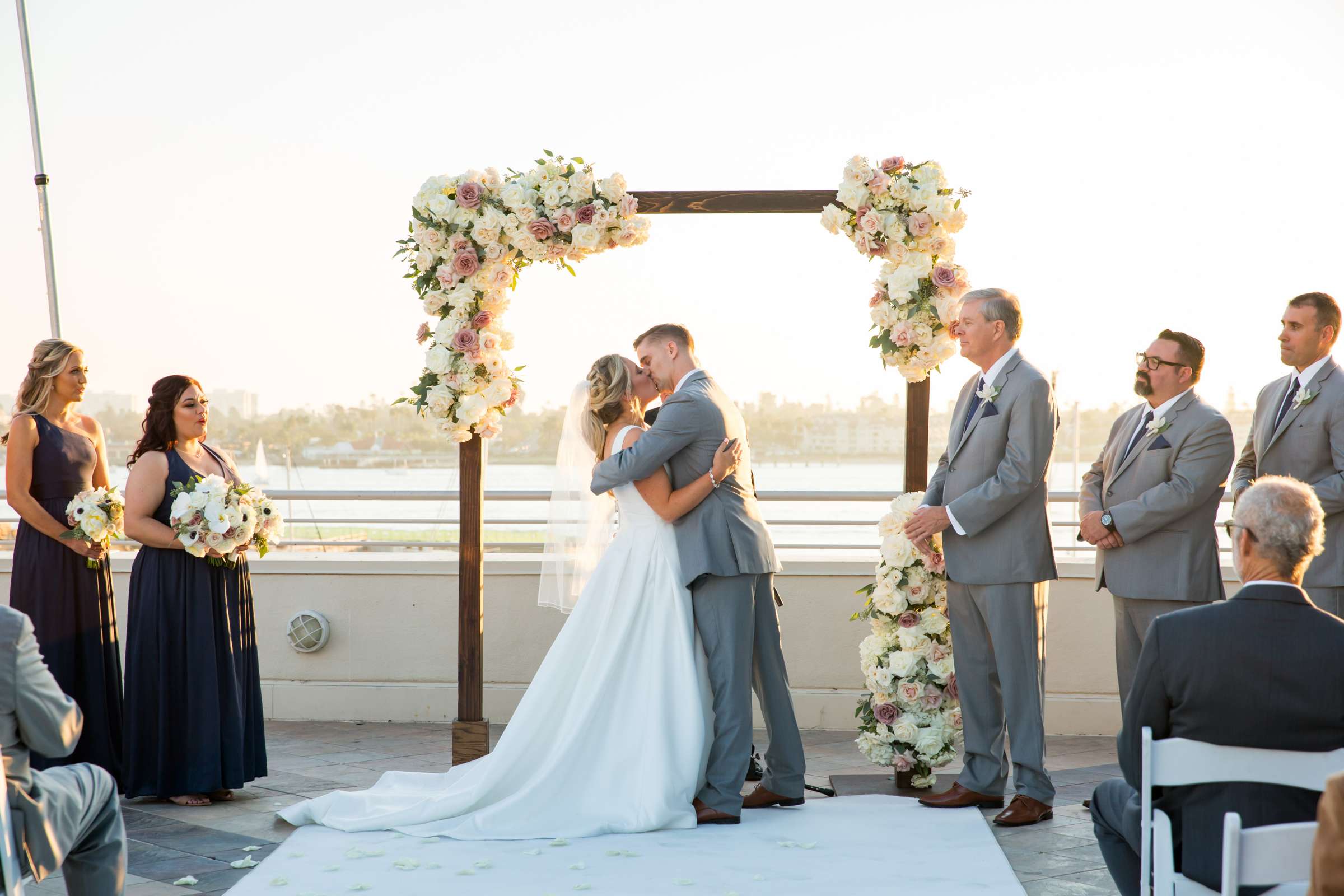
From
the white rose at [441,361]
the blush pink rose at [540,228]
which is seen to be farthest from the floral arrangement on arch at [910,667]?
the white rose at [441,361]

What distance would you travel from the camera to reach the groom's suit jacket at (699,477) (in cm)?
447

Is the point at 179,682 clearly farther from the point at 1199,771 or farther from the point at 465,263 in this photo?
the point at 1199,771

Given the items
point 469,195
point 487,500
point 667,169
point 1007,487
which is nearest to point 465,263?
point 469,195

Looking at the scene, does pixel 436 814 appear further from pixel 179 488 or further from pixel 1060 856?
pixel 1060 856

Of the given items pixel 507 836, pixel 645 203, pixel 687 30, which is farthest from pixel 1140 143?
pixel 507 836

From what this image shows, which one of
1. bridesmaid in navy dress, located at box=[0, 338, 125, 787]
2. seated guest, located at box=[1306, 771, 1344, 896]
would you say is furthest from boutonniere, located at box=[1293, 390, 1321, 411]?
bridesmaid in navy dress, located at box=[0, 338, 125, 787]

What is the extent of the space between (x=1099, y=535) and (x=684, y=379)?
1.66m

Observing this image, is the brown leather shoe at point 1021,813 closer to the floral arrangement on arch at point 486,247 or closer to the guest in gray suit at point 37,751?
the floral arrangement on arch at point 486,247

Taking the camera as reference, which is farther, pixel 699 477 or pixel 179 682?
pixel 179 682

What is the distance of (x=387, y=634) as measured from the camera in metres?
6.37

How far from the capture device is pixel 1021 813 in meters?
4.34

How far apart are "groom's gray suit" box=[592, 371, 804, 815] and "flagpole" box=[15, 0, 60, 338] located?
4.43m

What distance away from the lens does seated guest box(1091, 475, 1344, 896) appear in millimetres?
2406

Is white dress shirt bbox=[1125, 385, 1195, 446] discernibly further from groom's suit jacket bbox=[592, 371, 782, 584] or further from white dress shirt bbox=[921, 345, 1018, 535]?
groom's suit jacket bbox=[592, 371, 782, 584]
